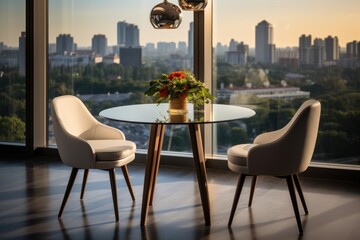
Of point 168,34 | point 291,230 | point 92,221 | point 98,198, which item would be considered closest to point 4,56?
A: point 168,34

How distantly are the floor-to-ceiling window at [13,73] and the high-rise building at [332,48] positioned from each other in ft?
10.2

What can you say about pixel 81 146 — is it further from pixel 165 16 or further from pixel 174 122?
pixel 165 16

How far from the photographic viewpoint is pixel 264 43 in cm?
548

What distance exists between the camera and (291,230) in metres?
3.87

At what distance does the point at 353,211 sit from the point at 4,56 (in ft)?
13.4

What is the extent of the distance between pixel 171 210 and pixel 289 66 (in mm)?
1914

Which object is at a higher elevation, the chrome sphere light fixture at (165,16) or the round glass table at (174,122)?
the chrome sphere light fixture at (165,16)

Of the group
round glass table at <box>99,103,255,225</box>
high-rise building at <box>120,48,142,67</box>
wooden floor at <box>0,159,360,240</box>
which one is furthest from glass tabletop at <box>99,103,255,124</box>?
high-rise building at <box>120,48,142,67</box>

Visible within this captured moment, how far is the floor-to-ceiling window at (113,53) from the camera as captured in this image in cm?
585

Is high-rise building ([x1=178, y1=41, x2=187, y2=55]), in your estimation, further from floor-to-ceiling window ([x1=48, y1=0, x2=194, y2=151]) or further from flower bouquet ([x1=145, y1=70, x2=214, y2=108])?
flower bouquet ([x1=145, y1=70, x2=214, y2=108])

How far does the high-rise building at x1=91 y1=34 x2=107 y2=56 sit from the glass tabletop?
64.1 inches

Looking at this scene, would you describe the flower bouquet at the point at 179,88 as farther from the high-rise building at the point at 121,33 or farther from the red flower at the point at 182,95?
the high-rise building at the point at 121,33

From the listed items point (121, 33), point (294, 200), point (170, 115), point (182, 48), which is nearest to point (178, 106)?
point (170, 115)

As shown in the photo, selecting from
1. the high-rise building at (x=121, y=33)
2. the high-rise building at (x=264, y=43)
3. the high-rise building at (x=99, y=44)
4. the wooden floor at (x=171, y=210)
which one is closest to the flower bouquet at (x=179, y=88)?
the wooden floor at (x=171, y=210)
